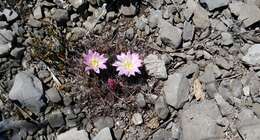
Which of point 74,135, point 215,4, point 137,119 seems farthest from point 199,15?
point 74,135

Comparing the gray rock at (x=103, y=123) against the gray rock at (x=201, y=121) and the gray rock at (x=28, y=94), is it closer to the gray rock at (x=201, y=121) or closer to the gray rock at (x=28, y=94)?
the gray rock at (x=28, y=94)

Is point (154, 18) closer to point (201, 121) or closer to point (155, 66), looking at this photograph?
point (155, 66)

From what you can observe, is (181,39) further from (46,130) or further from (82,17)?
(46,130)

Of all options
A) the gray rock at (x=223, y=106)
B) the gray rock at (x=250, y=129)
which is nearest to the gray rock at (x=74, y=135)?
the gray rock at (x=223, y=106)

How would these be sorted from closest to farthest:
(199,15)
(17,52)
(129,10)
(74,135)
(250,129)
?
(250,129) < (74,135) < (17,52) < (199,15) < (129,10)

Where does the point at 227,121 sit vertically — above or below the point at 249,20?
below

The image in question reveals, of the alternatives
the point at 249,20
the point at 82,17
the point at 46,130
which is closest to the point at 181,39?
the point at 249,20

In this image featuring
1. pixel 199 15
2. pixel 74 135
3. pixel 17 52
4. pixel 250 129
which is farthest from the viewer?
pixel 199 15
